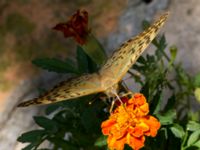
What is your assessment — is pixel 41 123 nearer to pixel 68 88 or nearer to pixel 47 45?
pixel 68 88

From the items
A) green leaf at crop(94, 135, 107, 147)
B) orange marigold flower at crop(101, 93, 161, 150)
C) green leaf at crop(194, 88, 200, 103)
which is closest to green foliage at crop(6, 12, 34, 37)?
green leaf at crop(194, 88, 200, 103)

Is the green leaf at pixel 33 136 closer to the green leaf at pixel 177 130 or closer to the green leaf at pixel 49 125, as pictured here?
the green leaf at pixel 49 125

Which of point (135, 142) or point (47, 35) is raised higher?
point (47, 35)

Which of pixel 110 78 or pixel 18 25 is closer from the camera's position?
pixel 110 78

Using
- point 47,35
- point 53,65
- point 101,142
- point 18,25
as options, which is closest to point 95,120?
point 101,142

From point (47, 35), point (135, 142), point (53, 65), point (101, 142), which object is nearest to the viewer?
point (135, 142)

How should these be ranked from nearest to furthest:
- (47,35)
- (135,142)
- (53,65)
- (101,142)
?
1. (135,142)
2. (101,142)
3. (53,65)
4. (47,35)

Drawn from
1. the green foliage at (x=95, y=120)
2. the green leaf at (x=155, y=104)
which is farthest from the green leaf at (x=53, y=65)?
the green leaf at (x=155, y=104)

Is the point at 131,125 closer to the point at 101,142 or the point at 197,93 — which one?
the point at 101,142

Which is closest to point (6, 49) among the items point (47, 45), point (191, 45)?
point (47, 45)
